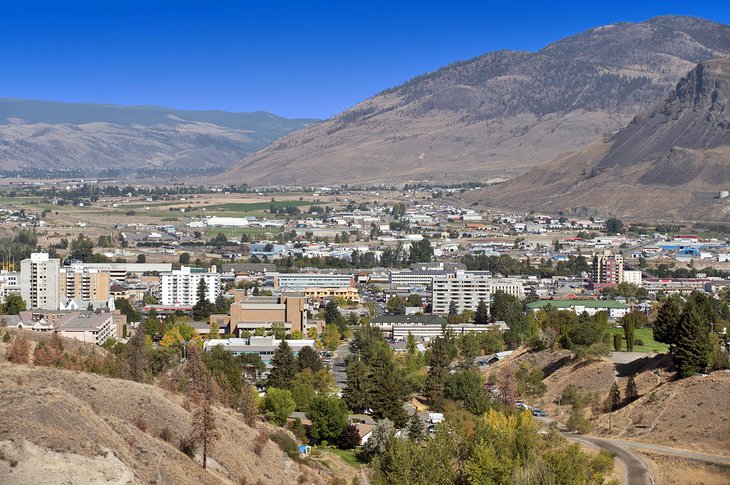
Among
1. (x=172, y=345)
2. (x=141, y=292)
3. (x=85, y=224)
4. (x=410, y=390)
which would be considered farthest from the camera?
(x=85, y=224)

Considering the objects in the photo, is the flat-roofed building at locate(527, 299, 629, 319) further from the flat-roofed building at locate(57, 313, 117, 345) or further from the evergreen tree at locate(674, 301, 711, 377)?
the evergreen tree at locate(674, 301, 711, 377)

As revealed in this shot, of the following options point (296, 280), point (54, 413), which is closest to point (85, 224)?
point (296, 280)

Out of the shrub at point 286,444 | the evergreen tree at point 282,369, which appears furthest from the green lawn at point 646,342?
the shrub at point 286,444

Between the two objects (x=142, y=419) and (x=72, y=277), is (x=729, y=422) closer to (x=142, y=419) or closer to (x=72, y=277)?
(x=142, y=419)

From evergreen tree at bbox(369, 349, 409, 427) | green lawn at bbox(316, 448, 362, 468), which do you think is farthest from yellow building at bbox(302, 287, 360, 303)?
green lawn at bbox(316, 448, 362, 468)

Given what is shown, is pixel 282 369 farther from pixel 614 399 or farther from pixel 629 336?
pixel 629 336

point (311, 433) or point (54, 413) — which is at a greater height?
point (54, 413)

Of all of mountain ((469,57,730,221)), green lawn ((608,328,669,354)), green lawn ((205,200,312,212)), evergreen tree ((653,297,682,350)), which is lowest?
green lawn ((608,328,669,354))
